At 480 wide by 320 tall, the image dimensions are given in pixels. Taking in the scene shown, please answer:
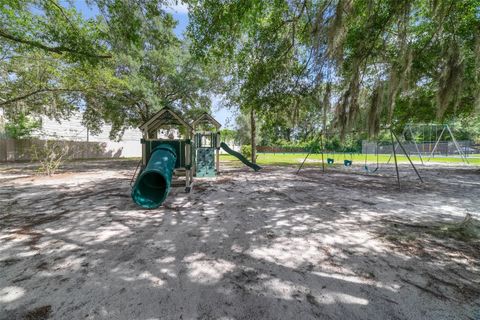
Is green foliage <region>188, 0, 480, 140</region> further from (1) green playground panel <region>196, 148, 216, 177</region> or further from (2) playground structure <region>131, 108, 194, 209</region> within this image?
(1) green playground panel <region>196, 148, 216, 177</region>

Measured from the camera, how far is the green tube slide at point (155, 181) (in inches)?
169

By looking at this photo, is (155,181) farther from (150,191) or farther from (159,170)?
(159,170)

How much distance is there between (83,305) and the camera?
5.64 feet

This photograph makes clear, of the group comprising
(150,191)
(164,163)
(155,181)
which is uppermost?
(164,163)

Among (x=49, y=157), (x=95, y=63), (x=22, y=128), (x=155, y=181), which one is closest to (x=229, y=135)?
(x=22, y=128)

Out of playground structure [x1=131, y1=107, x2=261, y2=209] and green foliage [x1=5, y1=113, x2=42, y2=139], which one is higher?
green foliage [x1=5, y1=113, x2=42, y2=139]

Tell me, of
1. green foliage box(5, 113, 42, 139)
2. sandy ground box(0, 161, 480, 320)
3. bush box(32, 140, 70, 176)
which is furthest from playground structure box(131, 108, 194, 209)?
green foliage box(5, 113, 42, 139)

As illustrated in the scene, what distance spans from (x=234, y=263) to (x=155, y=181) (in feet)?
12.1

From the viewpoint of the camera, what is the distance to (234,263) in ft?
7.80

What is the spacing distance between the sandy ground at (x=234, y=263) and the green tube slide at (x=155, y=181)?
11.7 inches

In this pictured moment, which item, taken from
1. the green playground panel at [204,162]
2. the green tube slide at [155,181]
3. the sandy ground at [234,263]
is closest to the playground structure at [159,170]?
the green tube slide at [155,181]

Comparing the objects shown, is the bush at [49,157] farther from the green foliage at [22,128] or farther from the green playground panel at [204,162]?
the green foliage at [22,128]

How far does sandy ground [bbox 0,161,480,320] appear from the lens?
171 cm

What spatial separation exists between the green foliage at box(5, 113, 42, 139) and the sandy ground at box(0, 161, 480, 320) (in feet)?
59.8
